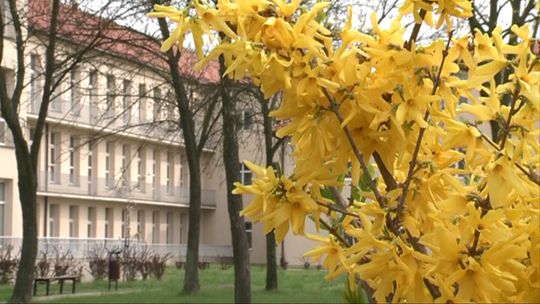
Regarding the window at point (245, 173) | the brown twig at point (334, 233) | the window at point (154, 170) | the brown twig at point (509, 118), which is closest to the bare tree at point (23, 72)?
the window at point (245, 173)

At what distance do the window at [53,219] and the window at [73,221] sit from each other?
54.2 inches

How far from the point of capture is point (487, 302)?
170 cm

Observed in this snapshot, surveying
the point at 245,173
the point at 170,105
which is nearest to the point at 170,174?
the point at 245,173

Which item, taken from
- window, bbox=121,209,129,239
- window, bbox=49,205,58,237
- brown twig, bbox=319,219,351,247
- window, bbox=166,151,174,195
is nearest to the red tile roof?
brown twig, bbox=319,219,351,247

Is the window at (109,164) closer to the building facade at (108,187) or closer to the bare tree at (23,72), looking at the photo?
the building facade at (108,187)

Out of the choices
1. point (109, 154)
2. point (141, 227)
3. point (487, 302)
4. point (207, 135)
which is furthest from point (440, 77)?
point (141, 227)

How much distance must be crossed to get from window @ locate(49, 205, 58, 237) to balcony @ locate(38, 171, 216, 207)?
1.22 meters

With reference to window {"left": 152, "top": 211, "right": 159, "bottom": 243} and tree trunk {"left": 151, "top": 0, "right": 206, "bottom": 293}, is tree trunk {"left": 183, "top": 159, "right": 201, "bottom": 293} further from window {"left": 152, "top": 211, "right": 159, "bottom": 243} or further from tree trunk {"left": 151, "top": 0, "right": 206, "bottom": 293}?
window {"left": 152, "top": 211, "right": 159, "bottom": 243}

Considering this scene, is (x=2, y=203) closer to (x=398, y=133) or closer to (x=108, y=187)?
(x=108, y=187)

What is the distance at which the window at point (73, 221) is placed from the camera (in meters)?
50.6

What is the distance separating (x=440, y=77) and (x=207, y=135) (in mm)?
21480

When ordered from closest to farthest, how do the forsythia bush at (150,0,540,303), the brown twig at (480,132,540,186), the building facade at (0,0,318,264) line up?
the forsythia bush at (150,0,540,303)
the brown twig at (480,132,540,186)
the building facade at (0,0,318,264)

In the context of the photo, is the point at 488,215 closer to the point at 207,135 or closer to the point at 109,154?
the point at 207,135

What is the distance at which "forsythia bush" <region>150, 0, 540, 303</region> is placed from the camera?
1693 millimetres
